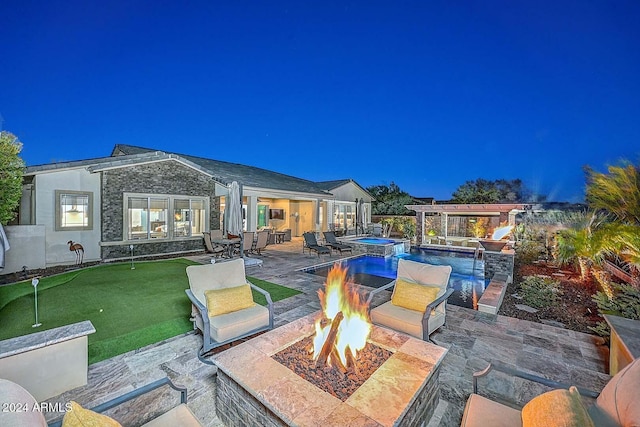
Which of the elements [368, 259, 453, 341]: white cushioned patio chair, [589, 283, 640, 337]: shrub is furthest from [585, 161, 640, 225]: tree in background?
[368, 259, 453, 341]: white cushioned patio chair

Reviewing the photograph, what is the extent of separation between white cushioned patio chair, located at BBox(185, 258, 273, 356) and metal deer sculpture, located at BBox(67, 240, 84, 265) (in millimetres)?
7972

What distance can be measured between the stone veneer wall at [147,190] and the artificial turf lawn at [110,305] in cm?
210

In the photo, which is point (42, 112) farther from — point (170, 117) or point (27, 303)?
point (27, 303)

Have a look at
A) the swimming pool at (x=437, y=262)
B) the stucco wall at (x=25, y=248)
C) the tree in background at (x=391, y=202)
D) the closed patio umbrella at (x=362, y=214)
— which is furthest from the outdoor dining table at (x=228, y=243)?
the tree in background at (x=391, y=202)

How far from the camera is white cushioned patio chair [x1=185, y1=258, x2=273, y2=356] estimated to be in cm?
389

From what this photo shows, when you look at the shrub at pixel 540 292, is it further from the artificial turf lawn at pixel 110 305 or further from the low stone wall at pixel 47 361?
the low stone wall at pixel 47 361

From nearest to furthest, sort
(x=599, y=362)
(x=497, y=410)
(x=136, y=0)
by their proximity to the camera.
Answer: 1. (x=497, y=410)
2. (x=599, y=362)
3. (x=136, y=0)

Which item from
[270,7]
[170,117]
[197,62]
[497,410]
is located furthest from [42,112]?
[497,410]

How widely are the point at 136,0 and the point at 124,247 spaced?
1160 centimetres

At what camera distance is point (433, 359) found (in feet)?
9.70

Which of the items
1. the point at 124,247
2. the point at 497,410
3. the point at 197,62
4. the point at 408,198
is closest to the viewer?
the point at 497,410

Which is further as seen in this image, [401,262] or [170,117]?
[170,117]

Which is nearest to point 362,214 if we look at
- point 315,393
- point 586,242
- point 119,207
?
point 586,242

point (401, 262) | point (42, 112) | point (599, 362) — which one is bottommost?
point (599, 362)
